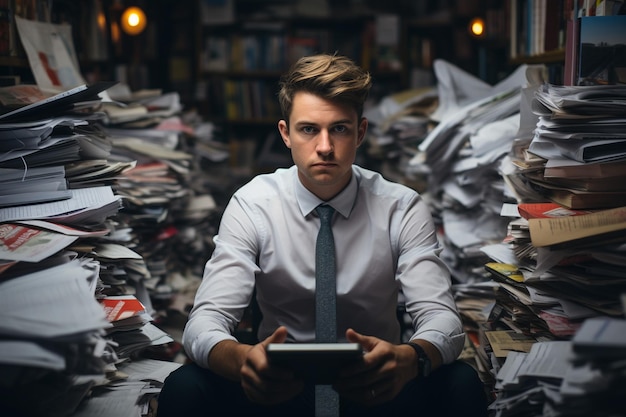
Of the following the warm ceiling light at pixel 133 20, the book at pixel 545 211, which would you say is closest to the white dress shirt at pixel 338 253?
the book at pixel 545 211

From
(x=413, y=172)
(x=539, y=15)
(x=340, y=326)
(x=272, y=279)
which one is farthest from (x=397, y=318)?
(x=413, y=172)

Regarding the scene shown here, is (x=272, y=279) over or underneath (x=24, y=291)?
underneath

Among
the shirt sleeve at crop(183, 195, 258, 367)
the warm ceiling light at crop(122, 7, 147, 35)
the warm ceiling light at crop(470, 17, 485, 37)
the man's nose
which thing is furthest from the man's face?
the warm ceiling light at crop(470, 17, 485, 37)

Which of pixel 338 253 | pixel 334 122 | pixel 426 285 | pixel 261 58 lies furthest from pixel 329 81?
pixel 261 58

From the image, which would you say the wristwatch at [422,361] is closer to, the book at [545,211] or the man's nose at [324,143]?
the book at [545,211]

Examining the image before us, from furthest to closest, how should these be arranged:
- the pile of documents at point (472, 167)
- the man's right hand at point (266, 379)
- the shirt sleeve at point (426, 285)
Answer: the pile of documents at point (472, 167), the shirt sleeve at point (426, 285), the man's right hand at point (266, 379)

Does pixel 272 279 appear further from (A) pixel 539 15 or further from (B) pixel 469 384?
(A) pixel 539 15

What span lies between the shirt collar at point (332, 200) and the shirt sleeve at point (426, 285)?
15 cm

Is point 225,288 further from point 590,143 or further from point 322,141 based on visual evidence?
point 590,143

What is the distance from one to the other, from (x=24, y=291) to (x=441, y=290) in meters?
0.96

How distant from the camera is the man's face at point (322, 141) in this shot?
6.09ft

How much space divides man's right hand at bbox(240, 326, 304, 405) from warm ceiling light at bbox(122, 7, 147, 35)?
222cm

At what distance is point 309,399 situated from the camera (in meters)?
1.70

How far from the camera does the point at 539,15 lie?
8.38 ft
